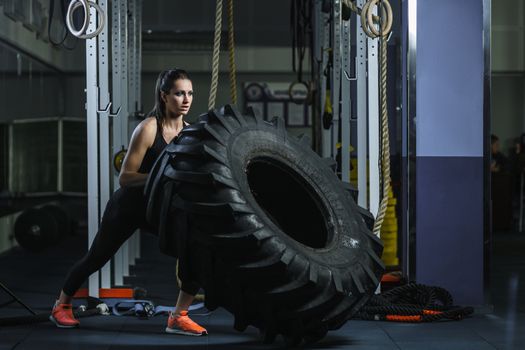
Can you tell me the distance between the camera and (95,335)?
464cm

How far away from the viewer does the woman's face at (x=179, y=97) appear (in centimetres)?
449

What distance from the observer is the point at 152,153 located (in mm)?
4551

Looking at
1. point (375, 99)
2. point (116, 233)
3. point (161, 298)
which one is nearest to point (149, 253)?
point (161, 298)

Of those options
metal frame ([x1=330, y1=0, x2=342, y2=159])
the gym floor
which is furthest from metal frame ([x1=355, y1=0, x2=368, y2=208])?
metal frame ([x1=330, y1=0, x2=342, y2=159])

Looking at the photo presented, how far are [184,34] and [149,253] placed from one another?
4.46 metres

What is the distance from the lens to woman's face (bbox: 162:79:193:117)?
4.49 metres

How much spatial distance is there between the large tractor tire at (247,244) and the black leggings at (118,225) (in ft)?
0.80

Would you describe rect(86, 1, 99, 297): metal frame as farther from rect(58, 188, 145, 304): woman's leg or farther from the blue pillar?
the blue pillar

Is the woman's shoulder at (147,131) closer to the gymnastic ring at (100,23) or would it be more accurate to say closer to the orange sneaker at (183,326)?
the orange sneaker at (183,326)

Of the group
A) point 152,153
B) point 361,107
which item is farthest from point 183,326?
point 361,107

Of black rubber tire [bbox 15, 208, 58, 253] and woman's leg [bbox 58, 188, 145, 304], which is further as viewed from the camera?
black rubber tire [bbox 15, 208, 58, 253]

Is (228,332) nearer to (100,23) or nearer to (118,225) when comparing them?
(118,225)

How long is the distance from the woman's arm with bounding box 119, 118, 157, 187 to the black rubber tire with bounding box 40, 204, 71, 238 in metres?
5.13

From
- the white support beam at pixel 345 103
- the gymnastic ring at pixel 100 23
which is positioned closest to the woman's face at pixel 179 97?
the gymnastic ring at pixel 100 23
